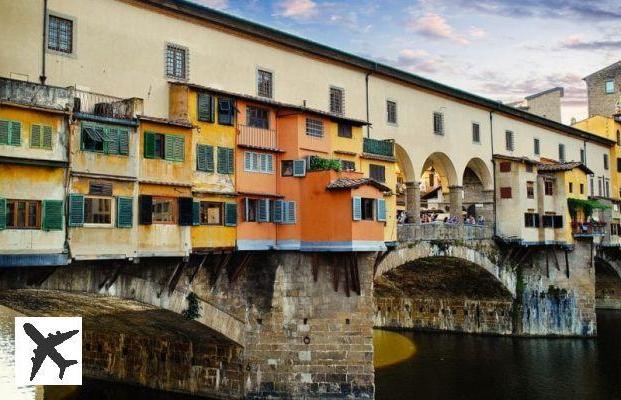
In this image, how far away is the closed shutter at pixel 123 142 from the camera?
67.6 ft

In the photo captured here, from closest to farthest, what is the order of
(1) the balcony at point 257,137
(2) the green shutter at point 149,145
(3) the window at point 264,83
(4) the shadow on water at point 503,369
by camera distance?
(2) the green shutter at point 149,145, (1) the balcony at point 257,137, (3) the window at point 264,83, (4) the shadow on water at point 503,369

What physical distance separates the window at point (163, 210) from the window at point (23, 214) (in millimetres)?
3774

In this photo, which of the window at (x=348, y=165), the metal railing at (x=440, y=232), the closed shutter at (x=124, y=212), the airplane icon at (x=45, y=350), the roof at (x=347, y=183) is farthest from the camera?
the metal railing at (x=440, y=232)

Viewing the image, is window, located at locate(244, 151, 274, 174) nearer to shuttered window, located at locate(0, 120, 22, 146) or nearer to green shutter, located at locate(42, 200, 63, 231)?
green shutter, located at locate(42, 200, 63, 231)

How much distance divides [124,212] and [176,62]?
22.3 ft

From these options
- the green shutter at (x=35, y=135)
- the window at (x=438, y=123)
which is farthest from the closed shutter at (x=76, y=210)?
the window at (x=438, y=123)

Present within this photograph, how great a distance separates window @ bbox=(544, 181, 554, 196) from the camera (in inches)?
1828

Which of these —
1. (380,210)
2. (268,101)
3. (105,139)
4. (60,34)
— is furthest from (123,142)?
(380,210)

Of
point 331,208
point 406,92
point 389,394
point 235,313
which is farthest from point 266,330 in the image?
point 406,92

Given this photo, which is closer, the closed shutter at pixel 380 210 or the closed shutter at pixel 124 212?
the closed shutter at pixel 124 212

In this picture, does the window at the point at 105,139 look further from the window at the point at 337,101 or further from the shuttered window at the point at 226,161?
the window at the point at 337,101

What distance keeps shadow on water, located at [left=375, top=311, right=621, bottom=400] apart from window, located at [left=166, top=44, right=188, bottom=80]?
16409 millimetres

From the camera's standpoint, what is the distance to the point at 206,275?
24.5 metres

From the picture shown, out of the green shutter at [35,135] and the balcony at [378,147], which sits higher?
the balcony at [378,147]
